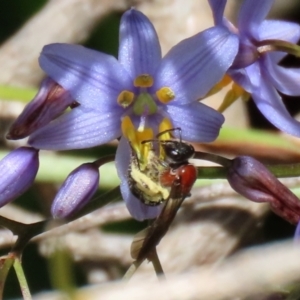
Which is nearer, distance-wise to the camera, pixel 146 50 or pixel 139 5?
pixel 146 50

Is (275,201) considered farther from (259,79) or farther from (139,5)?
(139,5)

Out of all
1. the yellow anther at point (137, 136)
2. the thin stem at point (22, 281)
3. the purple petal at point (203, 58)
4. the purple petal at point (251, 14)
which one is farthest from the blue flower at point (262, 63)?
the thin stem at point (22, 281)

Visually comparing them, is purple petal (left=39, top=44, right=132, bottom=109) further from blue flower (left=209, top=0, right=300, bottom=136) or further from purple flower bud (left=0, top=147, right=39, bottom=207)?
blue flower (left=209, top=0, right=300, bottom=136)

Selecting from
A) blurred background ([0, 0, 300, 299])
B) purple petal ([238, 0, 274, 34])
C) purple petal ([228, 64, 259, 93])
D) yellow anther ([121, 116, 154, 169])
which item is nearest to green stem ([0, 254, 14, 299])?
yellow anther ([121, 116, 154, 169])

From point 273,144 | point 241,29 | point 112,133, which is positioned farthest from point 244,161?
point 273,144

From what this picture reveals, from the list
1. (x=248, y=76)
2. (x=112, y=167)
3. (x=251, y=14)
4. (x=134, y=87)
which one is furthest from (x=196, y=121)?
(x=112, y=167)
